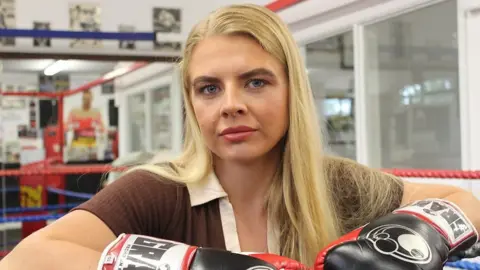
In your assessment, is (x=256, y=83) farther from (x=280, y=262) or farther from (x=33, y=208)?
(x=33, y=208)

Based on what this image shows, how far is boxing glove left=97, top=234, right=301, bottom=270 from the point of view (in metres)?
0.76

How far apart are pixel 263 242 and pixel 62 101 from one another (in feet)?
11.6

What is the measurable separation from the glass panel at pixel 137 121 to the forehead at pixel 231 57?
402cm

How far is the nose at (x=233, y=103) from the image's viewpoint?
101 cm

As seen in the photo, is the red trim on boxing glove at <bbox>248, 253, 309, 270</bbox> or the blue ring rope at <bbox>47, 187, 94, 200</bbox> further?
the blue ring rope at <bbox>47, 187, 94, 200</bbox>

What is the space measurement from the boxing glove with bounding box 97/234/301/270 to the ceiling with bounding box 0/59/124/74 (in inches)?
138

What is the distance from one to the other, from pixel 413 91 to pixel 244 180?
226 centimetres

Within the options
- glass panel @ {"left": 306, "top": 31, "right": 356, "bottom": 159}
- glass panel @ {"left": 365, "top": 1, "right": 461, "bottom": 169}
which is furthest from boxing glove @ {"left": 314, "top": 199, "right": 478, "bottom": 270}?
glass panel @ {"left": 306, "top": 31, "right": 356, "bottom": 159}

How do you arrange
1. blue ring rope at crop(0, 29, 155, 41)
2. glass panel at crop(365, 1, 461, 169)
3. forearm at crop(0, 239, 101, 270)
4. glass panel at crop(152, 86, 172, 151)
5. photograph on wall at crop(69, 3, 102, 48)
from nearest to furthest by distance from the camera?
forearm at crop(0, 239, 101, 270), glass panel at crop(365, 1, 461, 169), blue ring rope at crop(0, 29, 155, 41), photograph on wall at crop(69, 3, 102, 48), glass panel at crop(152, 86, 172, 151)

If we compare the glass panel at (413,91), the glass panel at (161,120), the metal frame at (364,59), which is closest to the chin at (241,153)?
the metal frame at (364,59)

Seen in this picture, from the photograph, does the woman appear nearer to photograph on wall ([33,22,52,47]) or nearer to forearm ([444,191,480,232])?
forearm ([444,191,480,232])

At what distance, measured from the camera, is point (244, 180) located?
1.16 metres

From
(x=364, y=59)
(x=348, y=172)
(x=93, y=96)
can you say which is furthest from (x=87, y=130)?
(x=348, y=172)

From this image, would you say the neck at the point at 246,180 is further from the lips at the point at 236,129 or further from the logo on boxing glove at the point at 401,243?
the logo on boxing glove at the point at 401,243
